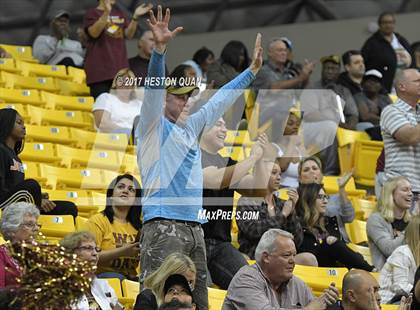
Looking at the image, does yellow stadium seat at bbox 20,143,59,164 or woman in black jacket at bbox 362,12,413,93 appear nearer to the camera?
yellow stadium seat at bbox 20,143,59,164

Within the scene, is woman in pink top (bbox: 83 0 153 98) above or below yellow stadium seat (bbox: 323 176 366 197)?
above

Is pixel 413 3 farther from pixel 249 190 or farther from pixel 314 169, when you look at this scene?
pixel 249 190

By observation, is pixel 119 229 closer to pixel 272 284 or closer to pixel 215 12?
pixel 272 284

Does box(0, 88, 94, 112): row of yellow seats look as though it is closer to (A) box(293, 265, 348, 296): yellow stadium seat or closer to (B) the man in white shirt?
(B) the man in white shirt

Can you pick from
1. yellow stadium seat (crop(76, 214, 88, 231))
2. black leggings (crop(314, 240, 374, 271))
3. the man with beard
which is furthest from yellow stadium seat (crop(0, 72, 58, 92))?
black leggings (crop(314, 240, 374, 271))

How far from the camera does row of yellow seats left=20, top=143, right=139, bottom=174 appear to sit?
11586 mm

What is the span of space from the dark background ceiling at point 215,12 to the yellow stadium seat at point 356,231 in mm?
6520

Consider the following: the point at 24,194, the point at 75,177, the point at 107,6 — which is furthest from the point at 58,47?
the point at 24,194

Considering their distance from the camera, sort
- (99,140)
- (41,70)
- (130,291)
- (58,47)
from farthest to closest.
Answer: (58,47), (41,70), (99,140), (130,291)

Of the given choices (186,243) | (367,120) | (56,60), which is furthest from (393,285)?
(56,60)

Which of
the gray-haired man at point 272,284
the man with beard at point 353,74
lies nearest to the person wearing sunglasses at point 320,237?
the gray-haired man at point 272,284

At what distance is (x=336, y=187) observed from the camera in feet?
39.8

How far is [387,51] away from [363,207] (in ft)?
11.9

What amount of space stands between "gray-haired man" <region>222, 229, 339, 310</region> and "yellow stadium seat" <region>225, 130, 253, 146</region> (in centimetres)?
423
